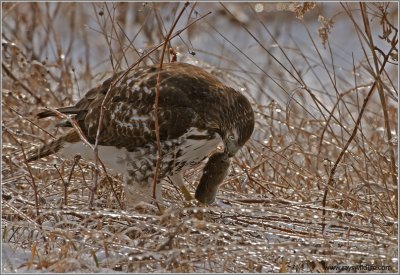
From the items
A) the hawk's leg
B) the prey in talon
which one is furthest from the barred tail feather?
the prey in talon

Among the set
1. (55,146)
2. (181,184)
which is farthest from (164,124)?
(55,146)

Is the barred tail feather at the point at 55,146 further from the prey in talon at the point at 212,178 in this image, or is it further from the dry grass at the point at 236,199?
the prey in talon at the point at 212,178

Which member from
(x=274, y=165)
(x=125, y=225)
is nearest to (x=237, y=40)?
(x=274, y=165)

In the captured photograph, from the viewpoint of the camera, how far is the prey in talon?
420cm

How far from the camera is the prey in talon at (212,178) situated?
4.20 m

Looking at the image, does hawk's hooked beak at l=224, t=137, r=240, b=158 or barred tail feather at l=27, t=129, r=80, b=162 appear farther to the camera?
barred tail feather at l=27, t=129, r=80, b=162

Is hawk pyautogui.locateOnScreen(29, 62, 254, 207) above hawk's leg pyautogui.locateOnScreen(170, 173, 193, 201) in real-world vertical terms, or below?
above

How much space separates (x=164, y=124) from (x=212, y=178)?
0.35m

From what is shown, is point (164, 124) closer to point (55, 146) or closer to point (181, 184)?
point (181, 184)

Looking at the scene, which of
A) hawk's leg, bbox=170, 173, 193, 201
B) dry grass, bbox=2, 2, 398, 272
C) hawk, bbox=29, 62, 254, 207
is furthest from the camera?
hawk's leg, bbox=170, 173, 193, 201

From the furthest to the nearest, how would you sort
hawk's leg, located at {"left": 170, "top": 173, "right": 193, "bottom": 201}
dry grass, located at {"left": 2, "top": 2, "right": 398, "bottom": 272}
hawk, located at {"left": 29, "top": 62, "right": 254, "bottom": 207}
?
hawk's leg, located at {"left": 170, "top": 173, "right": 193, "bottom": 201}, hawk, located at {"left": 29, "top": 62, "right": 254, "bottom": 207}, dry grass, located at {"left": 2, "top": 2, "right": 398, "bottom": 272}

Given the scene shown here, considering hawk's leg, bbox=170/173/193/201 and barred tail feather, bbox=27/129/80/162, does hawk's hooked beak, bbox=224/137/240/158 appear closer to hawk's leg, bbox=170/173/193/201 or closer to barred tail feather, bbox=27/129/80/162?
hawk's leg, bbox=170/173/193/201

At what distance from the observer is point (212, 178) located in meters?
4.20

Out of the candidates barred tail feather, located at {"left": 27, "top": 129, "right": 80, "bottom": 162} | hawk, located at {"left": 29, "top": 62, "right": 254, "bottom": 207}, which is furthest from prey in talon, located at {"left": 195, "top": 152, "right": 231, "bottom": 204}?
barred tail feather, located at {"left": 27, "top": 129, "right": 80, "bottom": 162}
